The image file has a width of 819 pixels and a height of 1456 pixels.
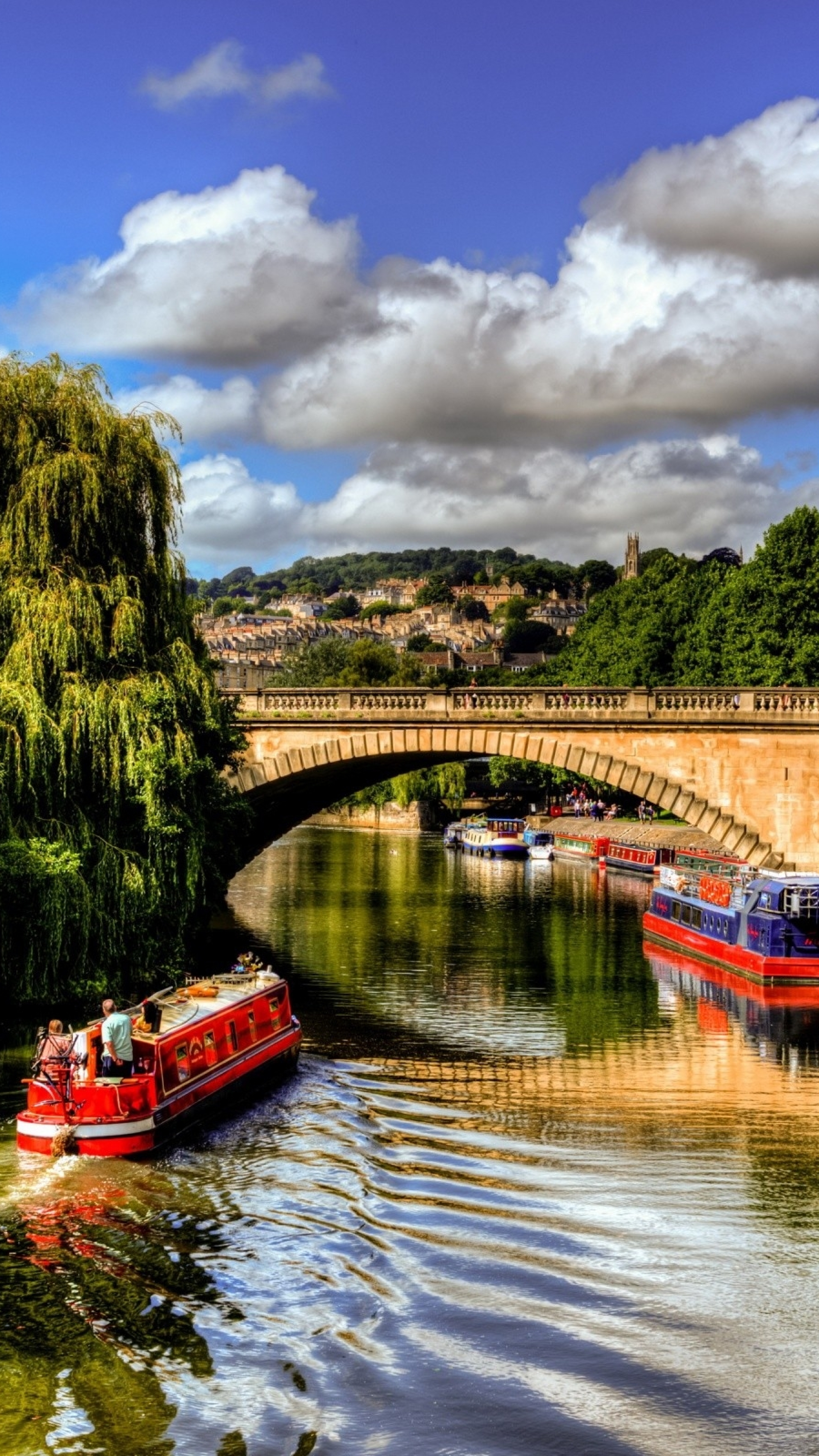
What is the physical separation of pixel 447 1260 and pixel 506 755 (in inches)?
971

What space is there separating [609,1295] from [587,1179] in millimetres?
3710

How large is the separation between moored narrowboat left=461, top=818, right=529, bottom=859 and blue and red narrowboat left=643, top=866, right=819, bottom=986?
1359 inches

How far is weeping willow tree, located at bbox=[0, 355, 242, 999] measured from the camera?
83.4ft

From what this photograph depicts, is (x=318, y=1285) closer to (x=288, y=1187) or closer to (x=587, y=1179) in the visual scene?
(x=288, y=1187)

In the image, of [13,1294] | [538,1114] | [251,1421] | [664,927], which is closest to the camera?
[251,1421]

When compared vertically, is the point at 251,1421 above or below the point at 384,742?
below

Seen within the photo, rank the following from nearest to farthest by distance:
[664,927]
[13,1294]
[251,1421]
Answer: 1. [251,1421]
2. [13,1294]
3. [664,927]

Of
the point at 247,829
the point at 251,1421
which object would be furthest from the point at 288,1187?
the point at 247,829

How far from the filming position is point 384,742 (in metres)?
Answer: 41.4

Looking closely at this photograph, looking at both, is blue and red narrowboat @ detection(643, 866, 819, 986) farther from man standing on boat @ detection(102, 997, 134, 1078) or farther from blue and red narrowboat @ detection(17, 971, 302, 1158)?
man standing on boat @ detection(102, 997, 134, 1078)

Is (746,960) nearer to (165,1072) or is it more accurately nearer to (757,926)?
(757,926)

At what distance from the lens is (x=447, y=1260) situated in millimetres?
16344

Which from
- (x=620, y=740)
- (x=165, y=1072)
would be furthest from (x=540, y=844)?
Answer: (x=165, y=1072)

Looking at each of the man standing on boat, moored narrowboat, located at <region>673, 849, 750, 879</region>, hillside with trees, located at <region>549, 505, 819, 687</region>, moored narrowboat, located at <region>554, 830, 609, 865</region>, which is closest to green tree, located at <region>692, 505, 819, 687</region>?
hillside with trees, located at <region>549, 505, 819, 687</region>
